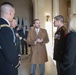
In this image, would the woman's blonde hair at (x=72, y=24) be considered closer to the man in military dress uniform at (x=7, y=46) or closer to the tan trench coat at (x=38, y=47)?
the man in military dress uniform at (x=7, y=46)

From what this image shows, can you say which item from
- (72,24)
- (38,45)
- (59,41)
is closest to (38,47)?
(38,45)

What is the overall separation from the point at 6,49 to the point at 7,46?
0.04m

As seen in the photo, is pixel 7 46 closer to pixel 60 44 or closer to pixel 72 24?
pixel 72 24

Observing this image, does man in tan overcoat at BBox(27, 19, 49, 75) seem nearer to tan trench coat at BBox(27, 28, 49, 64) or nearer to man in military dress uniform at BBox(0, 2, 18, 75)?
tan trench coat at BBox(27, 28, 49, 64)

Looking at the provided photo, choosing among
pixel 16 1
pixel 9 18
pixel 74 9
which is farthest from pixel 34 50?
pixel 16 1

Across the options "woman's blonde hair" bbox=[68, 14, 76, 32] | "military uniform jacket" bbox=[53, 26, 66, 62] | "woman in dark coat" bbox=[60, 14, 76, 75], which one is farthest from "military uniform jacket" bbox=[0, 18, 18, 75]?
"military uniform jacket" bbox=[53, 26, 66, 62]

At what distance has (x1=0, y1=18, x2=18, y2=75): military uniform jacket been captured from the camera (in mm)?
2162

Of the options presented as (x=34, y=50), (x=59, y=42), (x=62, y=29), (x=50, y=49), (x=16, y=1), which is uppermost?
(x=16, y=1)

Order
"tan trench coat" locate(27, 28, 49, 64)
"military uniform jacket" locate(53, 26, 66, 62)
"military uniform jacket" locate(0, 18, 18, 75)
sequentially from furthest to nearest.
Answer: "tan trench coat" locate(27, 28, 49, 64)
"military uniform jacket" locate(53, 26, 66, 62)
"military uniform jacket" locate(0, 18, 18, 75)

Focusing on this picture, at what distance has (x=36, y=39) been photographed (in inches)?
191

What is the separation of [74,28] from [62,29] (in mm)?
1071

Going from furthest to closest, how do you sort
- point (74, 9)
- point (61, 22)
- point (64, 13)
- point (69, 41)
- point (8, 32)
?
point (64, 13) < point (74, 9) < point (61, 22) < point (69, 41) < point (8, 32)

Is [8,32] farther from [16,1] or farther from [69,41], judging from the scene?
[16,1]

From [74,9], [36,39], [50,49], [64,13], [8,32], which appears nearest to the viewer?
[8,32]
